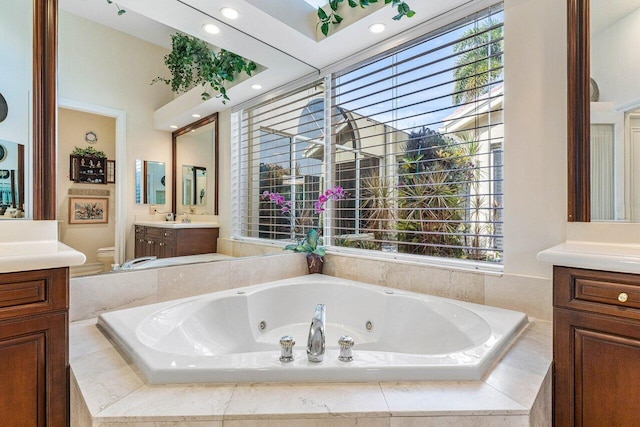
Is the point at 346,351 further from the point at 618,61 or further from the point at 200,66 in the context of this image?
the point at 200,66

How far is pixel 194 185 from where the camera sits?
181 cm

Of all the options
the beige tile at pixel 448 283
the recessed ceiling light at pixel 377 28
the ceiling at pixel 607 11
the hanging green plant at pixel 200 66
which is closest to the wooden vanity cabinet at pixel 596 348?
the beige tile at pixel 448 283

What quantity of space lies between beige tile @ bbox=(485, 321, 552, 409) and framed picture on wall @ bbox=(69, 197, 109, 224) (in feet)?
5.54

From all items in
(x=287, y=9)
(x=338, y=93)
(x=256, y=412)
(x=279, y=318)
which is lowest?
(x=279, y=318)

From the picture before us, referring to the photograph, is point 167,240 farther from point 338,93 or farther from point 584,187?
point 584,187

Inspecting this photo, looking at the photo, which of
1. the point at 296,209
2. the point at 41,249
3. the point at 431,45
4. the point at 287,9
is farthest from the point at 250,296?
the point at 431,45

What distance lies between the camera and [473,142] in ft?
5.87

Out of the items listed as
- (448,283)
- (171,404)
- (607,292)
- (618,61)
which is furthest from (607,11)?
(171,404)

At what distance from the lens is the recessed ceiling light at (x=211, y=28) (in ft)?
6.20

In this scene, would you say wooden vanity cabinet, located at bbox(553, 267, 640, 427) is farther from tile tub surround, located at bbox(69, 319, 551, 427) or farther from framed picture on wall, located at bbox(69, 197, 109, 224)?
→ framed picture on wall, located at bbox(69, 197, 109, 224)

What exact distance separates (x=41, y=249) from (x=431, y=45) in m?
2.25

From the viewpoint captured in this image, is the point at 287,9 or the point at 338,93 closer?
the point at 287,9

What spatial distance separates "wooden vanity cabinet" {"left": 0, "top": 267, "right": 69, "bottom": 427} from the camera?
3.24 ft

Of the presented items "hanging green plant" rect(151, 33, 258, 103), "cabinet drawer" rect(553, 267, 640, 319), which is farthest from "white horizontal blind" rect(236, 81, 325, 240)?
"cabinet drawer" rect(553, 267, 640, 319)
